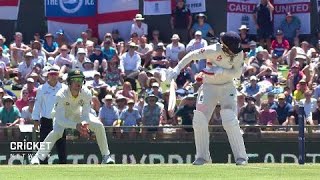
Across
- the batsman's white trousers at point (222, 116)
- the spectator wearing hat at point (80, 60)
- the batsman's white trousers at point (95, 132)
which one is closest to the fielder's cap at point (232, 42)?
the batsman's white trousers at point (222, 116)

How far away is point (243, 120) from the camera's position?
928 inches

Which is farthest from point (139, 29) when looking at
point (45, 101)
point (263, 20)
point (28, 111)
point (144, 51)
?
point (45, 101)

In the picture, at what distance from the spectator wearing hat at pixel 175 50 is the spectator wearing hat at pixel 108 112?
4868 mm

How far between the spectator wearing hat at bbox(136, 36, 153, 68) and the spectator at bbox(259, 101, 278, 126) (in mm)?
5727

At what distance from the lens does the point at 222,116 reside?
16641mm

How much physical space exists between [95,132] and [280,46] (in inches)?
478

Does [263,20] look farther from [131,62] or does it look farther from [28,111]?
[28,111]

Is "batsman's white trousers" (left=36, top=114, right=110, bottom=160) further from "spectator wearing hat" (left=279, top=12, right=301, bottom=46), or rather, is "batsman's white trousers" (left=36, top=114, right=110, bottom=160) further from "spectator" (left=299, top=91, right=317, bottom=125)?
"spectator wearing hat" (left=279, top=12, right=301, bottom=46)

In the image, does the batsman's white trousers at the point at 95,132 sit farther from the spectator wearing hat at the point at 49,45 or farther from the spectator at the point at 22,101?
the spectator wearing hat at the point at 49,45

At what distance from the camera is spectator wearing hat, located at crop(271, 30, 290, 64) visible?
29758 mm

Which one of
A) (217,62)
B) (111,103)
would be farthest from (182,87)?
(217,62)

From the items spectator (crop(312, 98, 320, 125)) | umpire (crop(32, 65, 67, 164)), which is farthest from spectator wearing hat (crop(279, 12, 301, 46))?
umpire (crop(32, 65, 67, 164))

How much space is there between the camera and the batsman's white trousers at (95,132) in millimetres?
18656

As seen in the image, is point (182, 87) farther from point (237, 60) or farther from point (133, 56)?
point (237, 60)
